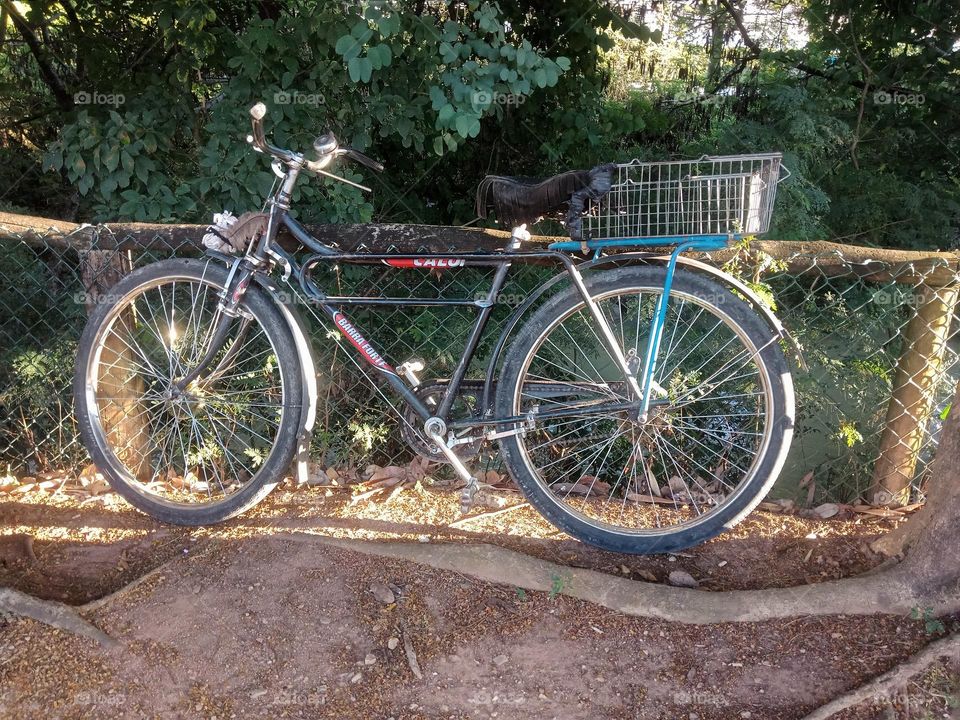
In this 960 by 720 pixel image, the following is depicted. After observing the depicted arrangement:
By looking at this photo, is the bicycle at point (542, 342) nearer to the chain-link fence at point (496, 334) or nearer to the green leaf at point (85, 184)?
the chain-link fence at point (496, 334)

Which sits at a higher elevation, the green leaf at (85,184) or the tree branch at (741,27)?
the tree branch at (741,27)

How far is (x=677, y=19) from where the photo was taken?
5637mm

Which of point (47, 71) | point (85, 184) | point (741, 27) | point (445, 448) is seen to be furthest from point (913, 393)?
point (47, 71)

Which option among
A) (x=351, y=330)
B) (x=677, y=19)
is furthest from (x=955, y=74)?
(x=351, y=330)

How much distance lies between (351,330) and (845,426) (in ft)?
6.77

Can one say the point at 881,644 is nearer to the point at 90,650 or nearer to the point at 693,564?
the point at 693,564

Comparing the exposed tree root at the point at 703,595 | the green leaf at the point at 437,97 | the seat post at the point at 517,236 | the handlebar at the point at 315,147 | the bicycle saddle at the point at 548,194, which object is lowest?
the exposed tree root at the point at 703,595

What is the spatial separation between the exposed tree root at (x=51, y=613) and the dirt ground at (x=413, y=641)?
3 centimetres

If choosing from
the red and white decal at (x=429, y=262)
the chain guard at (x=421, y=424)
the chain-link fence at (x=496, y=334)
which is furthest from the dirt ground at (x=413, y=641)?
the red and white decal at (x=429, y=262)

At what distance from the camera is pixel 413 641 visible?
7.61 feet

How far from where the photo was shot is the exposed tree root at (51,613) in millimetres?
2338

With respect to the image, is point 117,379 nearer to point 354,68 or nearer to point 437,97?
point 354,68

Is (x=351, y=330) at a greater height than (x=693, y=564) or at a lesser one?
greater

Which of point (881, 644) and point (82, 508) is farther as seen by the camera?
point (82, 508)
